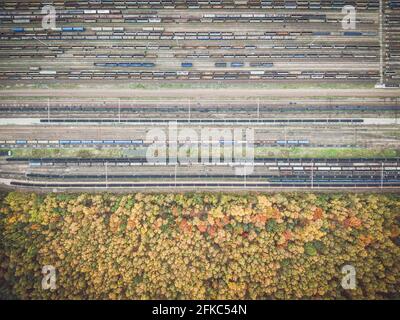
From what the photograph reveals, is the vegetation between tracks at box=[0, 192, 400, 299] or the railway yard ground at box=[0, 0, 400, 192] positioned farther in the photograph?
the railway yard ground at box=[0, 0, 400, 192]

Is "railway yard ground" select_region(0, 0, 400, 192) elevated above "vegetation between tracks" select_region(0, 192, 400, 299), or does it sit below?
above

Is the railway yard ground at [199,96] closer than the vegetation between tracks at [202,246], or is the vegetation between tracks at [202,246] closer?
the vegetation between tracks at [202,246]

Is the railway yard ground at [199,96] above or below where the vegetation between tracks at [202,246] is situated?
above

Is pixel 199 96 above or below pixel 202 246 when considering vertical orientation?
above

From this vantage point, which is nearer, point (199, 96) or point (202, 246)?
point (202, 246)
